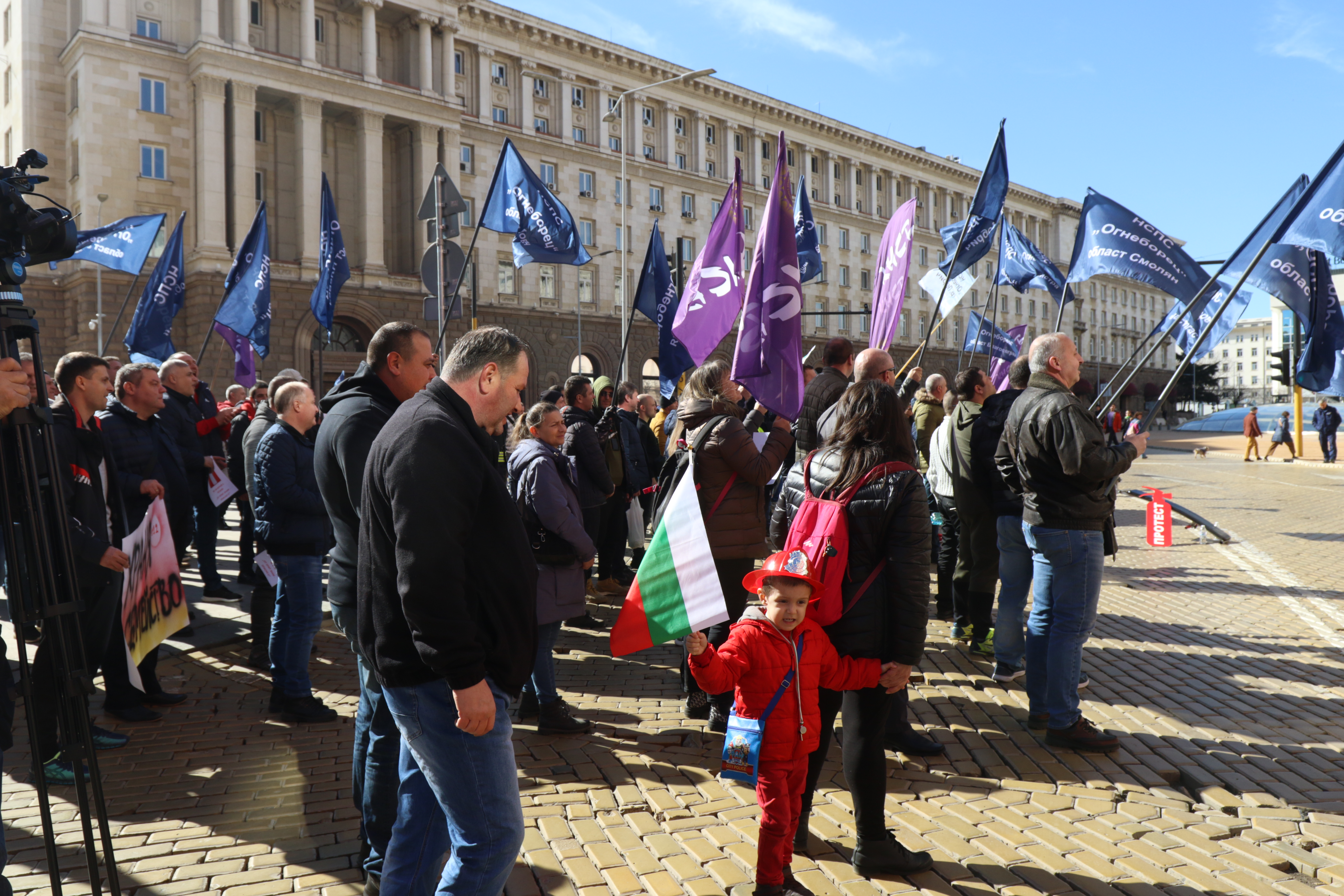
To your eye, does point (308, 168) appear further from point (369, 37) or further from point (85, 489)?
point (85, 489)

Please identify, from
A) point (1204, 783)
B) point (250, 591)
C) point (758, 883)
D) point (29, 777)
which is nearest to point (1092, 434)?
point (1204, 783)

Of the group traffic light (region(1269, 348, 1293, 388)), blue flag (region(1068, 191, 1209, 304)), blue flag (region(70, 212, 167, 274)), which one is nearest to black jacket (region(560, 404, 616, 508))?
blue flag (region(1068, 191, 1209, 304))

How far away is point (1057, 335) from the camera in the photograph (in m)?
4.64

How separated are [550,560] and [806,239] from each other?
11659mm

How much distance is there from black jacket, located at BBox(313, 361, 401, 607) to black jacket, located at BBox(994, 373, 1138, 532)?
9.89 ft

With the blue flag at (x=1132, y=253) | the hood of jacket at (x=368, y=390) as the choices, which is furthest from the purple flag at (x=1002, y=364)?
the hood of jacket at (x=368, y=390)

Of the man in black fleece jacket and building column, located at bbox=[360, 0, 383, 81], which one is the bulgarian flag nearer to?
the man in black fleece jacket

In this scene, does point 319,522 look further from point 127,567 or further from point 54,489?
point 54,489

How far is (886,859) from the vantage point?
3.43 m

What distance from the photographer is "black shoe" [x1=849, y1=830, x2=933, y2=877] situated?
3.44 m

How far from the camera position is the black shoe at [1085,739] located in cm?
464

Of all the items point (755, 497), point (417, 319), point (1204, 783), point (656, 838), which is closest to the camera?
point (656, 838)

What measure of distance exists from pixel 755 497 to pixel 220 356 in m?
32.0

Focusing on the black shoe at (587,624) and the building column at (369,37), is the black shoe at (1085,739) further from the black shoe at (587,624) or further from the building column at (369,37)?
the building column at (369,37)
